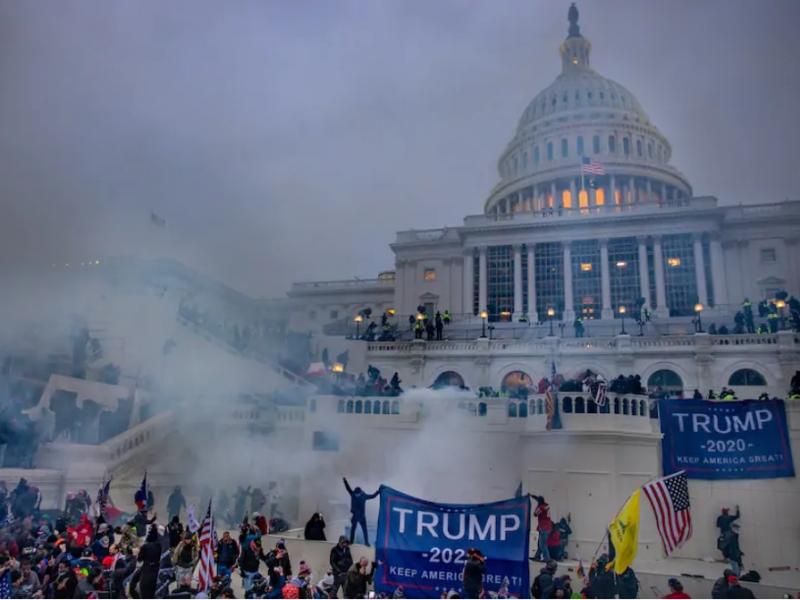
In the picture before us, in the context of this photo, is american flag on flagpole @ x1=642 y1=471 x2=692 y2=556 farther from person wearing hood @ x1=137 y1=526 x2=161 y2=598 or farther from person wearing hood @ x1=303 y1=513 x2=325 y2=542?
person wearing hood @ x1=137 y1=526 x2=161 y2=598

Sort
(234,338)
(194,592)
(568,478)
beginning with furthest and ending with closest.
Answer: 1. (234,338)
2. (568,478)
3. (194,592)

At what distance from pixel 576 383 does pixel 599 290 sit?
29958 mm

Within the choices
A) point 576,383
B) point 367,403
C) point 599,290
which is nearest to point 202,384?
point 367,403

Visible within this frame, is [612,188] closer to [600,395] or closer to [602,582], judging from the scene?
[600,395]

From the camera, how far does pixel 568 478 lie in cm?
1770

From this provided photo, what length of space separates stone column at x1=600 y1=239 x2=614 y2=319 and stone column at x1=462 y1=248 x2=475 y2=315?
9.43 metres

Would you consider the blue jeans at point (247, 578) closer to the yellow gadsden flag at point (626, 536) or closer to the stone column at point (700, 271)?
the yellow gadsden flag at point (626, 536)

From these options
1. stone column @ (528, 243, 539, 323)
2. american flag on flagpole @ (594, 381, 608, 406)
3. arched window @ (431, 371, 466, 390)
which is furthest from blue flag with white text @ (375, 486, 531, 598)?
stone column @ (528, 243, 539, 323)

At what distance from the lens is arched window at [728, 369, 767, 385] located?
31953 millimetres

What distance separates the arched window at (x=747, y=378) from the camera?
32.0 meters

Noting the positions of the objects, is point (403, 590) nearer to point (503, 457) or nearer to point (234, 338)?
point (503, 457)

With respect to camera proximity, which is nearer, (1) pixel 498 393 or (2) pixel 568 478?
(2) pixel 568 478

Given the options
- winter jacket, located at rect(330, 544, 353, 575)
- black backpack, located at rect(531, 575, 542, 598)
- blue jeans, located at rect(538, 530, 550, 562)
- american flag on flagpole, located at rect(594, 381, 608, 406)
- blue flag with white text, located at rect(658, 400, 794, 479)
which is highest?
american flag on flagpole, located at rect(594, 381, 608, 406)

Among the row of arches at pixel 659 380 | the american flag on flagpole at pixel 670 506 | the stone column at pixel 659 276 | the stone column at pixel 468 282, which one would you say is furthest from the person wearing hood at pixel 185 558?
the stone column at pixel 659 276
